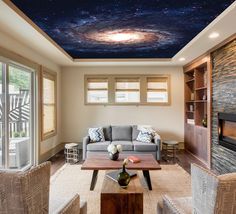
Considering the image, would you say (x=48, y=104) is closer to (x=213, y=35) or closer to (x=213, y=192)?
(x=213, y=35)

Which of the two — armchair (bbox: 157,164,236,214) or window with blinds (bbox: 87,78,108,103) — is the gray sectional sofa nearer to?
window with blinds (bbox: 87,78,108,103)

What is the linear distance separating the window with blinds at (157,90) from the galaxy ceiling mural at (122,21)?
66.2 inches

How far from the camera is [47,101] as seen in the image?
5.80 metres

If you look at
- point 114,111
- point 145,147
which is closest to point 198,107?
point 145,147

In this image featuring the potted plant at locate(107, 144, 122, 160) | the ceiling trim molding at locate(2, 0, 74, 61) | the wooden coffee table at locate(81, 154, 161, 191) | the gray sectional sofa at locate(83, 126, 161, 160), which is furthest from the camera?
the gray sectional sofa at locate(83, 126, 161, 160)

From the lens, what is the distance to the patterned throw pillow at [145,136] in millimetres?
5438

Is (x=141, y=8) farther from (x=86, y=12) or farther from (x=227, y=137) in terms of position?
(x=227, y=137)

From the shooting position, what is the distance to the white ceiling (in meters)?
3.07

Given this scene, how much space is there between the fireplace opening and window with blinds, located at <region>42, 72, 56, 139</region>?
396cm

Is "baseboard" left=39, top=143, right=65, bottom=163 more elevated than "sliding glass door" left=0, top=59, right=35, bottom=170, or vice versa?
"sliding glass door" left=0, top=59, right=35, bottom=170

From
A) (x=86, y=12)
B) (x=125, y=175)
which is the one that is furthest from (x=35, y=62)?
(x=125, y=175)

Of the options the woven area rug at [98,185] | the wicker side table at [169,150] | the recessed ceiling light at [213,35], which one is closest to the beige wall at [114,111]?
the wicker side table at [169,150]

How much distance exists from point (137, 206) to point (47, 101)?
4176 mm

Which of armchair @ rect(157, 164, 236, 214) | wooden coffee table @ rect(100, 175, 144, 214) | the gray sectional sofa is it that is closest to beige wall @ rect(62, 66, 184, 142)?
the gray sectional sofa
